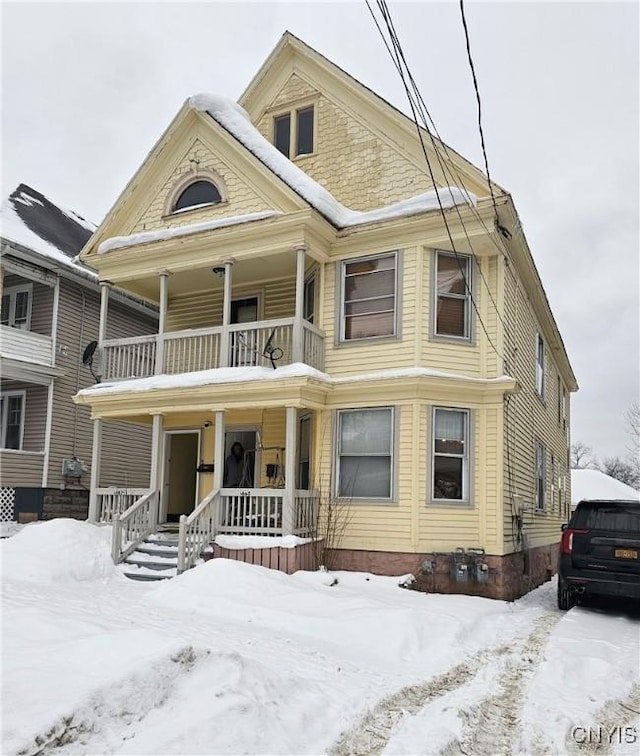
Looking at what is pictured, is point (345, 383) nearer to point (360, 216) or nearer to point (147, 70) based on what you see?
point (360, 216)

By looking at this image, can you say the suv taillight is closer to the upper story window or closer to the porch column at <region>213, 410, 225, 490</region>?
the porch column at <region>213, 410, 225, 490</region>

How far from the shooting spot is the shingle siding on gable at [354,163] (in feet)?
45.3

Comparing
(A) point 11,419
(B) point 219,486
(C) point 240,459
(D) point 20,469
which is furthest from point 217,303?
(A) point 11,419

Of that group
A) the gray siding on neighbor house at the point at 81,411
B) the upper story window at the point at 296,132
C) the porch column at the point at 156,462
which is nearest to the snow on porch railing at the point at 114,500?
the porch column at the point at 156,462

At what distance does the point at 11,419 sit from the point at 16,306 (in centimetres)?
329

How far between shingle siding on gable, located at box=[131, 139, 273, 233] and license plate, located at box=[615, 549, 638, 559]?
340 inches

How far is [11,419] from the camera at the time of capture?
19.7m

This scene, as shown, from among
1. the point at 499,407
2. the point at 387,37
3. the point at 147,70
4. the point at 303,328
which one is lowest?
the point at 499,407

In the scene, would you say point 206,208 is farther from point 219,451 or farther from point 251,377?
point 219,451

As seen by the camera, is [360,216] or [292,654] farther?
[360,216]

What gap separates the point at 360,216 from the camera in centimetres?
1370

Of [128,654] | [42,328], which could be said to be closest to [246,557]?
[128,654]

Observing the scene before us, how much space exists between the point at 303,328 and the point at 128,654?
26.7 feet

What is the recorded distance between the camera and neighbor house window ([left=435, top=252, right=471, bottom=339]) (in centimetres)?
1316
